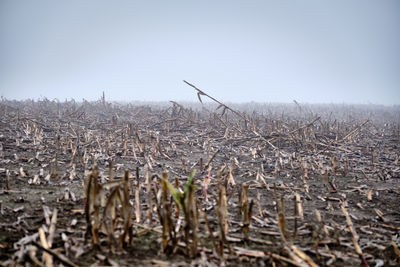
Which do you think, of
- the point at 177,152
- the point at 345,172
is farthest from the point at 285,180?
the point at 177,152

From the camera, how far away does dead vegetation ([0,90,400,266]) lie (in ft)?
9.95

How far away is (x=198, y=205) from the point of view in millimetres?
3215

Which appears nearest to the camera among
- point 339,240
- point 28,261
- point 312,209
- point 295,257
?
point 28,261

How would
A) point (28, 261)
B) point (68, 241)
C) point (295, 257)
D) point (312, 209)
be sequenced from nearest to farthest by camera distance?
point (28, 261)
point (295, 257)
point (68, 241)
point (312, 209)

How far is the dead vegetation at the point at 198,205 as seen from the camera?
303 cm

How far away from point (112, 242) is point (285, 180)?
4874 millimetres

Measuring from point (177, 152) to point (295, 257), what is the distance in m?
6.93

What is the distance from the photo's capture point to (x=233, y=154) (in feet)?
32.0

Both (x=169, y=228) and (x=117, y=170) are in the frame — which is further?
(x=117, y=170)

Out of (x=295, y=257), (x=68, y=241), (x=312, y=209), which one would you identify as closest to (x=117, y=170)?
(x=68, y=241)

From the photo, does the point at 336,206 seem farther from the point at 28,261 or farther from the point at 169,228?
the point at 28,261

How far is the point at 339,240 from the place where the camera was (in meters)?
3.54

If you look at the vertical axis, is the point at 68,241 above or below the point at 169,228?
below

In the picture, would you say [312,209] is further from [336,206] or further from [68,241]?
[68,241]
